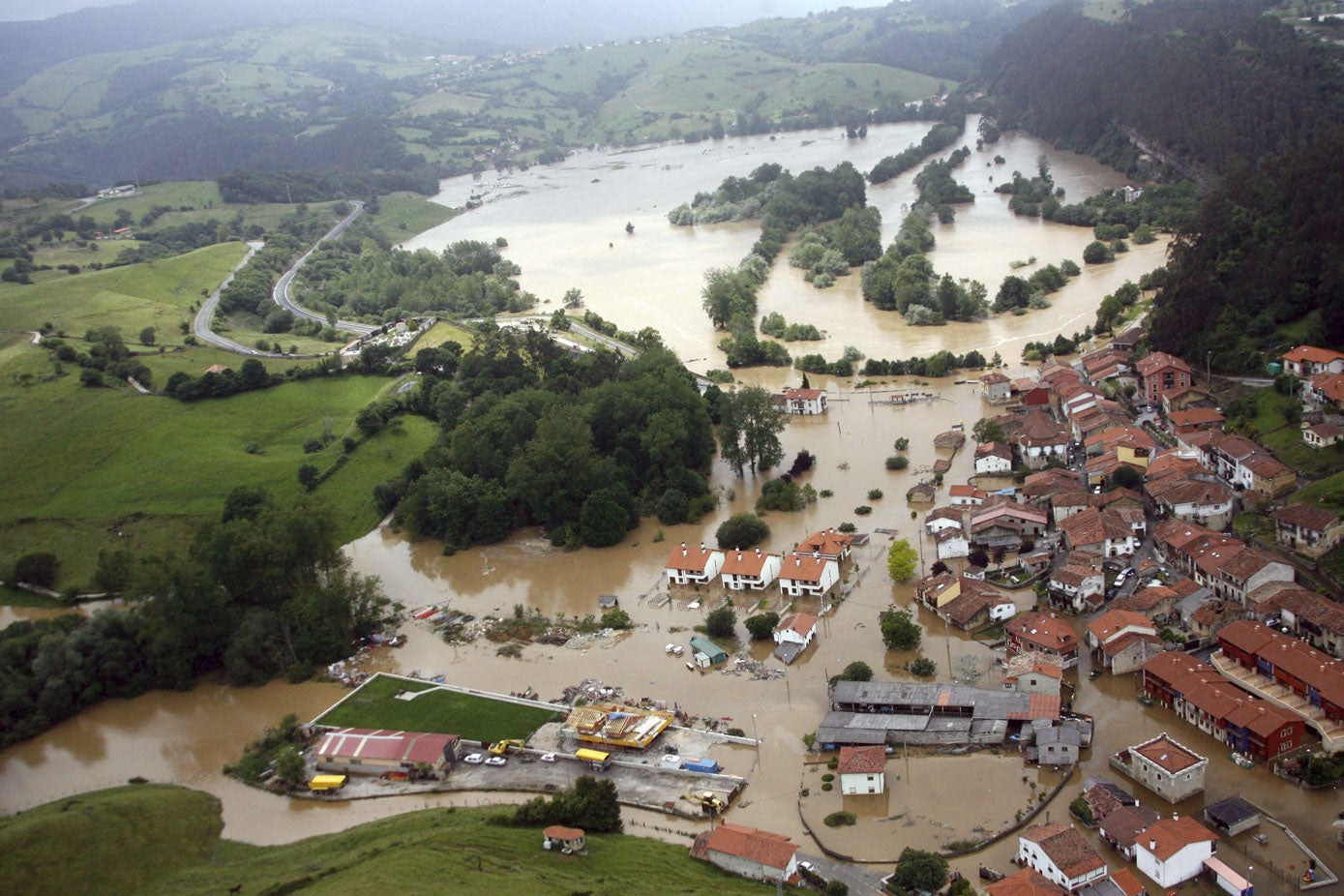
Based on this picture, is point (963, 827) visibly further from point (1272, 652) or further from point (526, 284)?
point (526, 284)

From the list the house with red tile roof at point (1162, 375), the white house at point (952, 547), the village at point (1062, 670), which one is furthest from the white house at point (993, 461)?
the house with red tile roof at point (1162, 375)

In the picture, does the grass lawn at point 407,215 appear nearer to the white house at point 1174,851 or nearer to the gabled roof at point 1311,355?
the gabled roof at point 1311,355

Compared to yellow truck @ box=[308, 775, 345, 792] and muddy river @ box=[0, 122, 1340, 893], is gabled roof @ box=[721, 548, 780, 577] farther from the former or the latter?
yellow truck @ box=[308, 775, 345, 792]

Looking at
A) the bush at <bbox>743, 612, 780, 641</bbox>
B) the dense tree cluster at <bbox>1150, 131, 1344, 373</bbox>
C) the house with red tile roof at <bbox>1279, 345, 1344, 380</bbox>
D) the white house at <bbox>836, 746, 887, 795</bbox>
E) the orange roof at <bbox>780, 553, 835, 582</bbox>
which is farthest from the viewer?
the dense tree cluster at <bbox>1150, 131, 1344, 373</bbox>

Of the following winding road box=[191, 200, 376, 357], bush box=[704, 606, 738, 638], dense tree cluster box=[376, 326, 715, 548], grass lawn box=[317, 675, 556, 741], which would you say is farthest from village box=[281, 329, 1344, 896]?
winding road box=[191, 200, 376, 357]

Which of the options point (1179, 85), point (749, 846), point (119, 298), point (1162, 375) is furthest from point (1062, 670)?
point (1179, 85)

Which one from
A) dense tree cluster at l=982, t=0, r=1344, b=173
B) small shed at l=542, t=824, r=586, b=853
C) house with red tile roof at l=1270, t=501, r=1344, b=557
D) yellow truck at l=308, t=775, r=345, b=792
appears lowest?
yellow truck at l=308, t=775, r=345, b=792

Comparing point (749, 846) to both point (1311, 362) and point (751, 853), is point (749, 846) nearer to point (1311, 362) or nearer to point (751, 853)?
point (751, 853)
